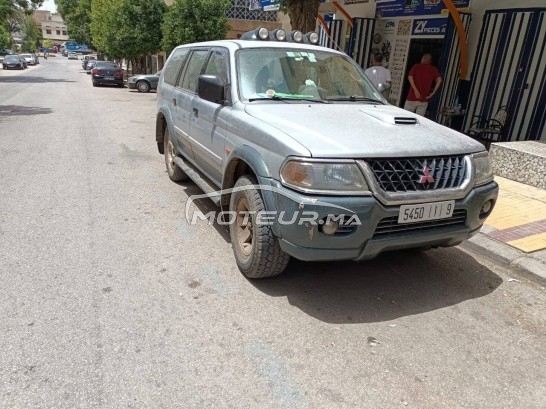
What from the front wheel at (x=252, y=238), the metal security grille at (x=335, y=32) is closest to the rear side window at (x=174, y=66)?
the front wheel at (x=252, y=238)

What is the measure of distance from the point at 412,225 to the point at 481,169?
81cm

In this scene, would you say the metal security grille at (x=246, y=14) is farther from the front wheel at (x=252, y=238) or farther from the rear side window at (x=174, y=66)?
the front wheel at (x=252, y=238)

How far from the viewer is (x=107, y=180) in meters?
6.09

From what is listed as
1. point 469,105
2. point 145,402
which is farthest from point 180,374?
point 469,105

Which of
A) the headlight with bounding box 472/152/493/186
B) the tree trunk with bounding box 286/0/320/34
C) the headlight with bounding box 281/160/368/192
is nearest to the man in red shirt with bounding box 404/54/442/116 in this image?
the tree trunk with bounding box 286/0/320/34

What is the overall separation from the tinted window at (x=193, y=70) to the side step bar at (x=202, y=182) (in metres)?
0.91

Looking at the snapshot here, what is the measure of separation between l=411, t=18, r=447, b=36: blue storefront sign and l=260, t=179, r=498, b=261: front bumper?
7.63m

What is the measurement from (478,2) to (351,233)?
311 inches

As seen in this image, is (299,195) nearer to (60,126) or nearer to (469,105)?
(469,105)

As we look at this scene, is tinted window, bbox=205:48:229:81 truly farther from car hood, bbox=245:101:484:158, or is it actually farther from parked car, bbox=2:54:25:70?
parked car, bbox=2:54:25:70

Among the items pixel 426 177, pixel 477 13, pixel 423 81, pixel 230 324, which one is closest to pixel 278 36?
pixel 426 177

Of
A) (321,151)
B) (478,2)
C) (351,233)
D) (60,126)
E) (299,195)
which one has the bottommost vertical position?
(60,126)

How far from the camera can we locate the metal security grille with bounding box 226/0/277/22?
2864 centimetres

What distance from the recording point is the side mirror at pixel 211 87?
12.1 feet
